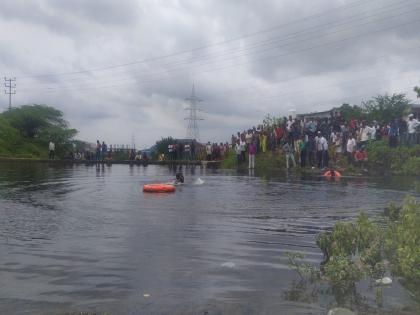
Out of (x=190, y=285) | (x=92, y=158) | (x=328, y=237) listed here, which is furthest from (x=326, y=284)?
(x=92, y=158)

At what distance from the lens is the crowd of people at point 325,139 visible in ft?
85.3

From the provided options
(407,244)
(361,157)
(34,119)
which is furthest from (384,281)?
(34,119)

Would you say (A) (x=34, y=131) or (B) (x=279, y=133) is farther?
(A) (x=34, y=131)

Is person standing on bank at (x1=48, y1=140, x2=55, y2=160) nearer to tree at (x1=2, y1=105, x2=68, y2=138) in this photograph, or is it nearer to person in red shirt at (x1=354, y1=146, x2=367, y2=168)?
tree at (x1=2, y1=105, x2=68, y2=138)

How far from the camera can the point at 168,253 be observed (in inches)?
323

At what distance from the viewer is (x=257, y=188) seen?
1952 cm

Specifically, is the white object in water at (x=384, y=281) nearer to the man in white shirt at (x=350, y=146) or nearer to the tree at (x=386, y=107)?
the man in white shirt at (x=350, y=146)

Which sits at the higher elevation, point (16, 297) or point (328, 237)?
point (328, 237)

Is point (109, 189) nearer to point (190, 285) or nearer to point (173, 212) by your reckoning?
point (173, 212)

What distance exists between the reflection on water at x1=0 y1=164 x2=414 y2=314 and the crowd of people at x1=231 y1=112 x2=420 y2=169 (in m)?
10.8

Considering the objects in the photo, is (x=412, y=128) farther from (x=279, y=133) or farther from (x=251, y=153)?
(x=251, y=153)

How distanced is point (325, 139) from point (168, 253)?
2116 cm

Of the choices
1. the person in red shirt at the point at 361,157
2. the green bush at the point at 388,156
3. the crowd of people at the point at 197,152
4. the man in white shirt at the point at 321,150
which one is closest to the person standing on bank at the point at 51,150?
the crowd of people at the point at 197,152

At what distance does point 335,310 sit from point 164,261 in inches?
121
